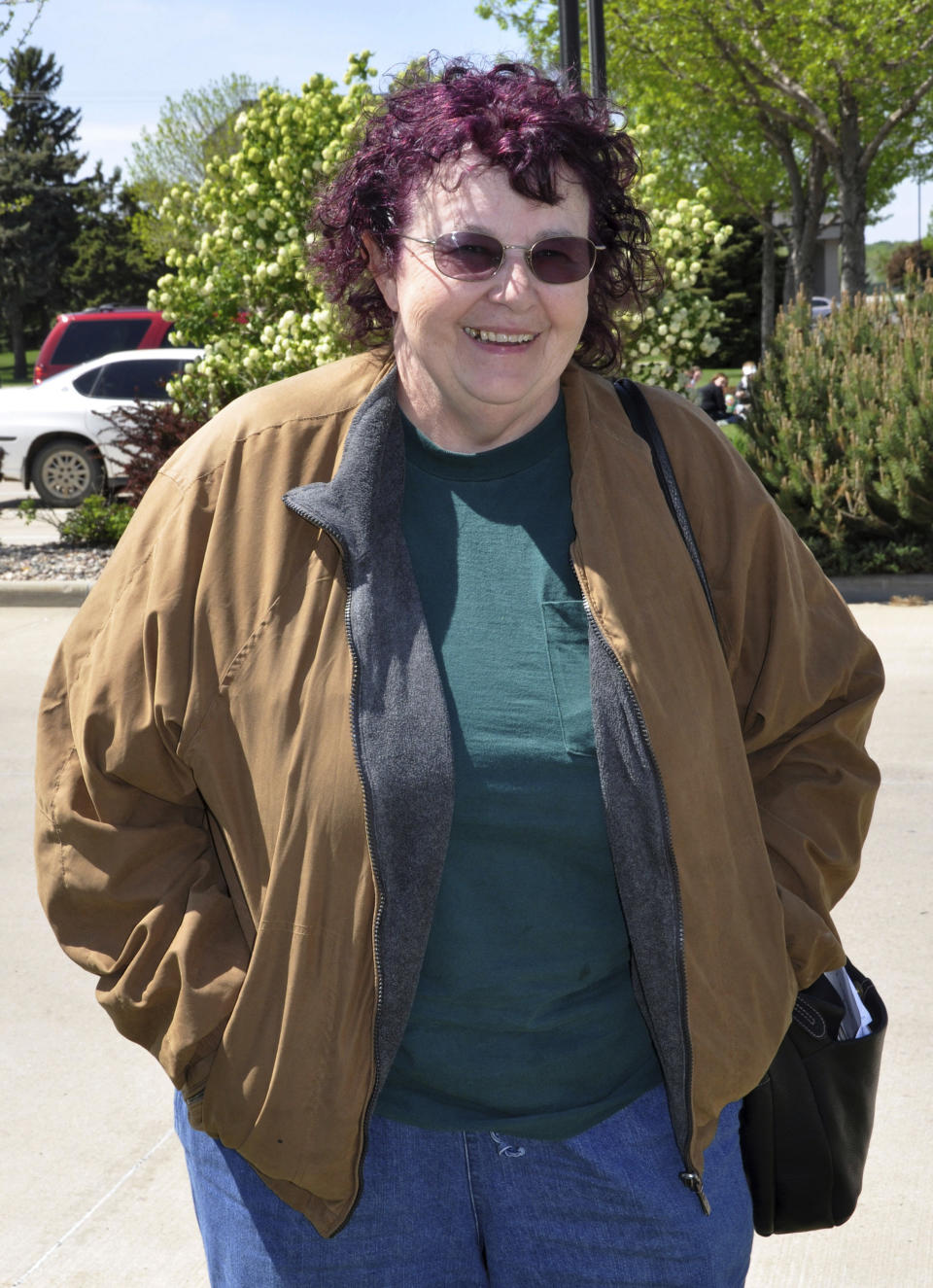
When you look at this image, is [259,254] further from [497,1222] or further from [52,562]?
[497,1222]

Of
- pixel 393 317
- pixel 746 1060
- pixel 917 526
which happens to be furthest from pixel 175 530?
pixel 917 526

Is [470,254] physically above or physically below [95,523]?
above

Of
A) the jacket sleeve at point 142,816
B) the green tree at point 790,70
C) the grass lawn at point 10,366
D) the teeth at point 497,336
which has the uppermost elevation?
the green tree at point 790,70

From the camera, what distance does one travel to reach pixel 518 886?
1.63 meters

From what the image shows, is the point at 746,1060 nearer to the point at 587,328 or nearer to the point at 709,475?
the point at 709,475

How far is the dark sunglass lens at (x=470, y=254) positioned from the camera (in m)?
1.73

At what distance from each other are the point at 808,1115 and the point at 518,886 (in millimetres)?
586

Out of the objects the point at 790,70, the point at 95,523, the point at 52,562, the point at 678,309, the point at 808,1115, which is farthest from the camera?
the point at 790,70

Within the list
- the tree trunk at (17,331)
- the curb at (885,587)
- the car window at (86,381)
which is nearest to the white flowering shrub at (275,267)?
the curb at (885,587)

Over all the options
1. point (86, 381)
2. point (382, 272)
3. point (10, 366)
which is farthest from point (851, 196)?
point (10, 366)

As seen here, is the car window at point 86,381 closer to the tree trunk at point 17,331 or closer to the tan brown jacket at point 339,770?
the tan brown jacket at point 339,770

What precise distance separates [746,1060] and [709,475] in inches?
29.2

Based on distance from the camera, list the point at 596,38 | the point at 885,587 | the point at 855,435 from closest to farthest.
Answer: the point at 596,38 → the point at 885,587 → the point at 855,435

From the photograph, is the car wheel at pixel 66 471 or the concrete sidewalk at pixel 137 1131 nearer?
the concrete sidewalk at pixel 137 1131
